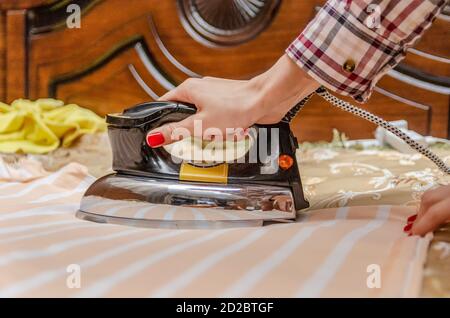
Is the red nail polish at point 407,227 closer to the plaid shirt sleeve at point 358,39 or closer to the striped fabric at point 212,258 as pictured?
the striped fabric at point 212,258

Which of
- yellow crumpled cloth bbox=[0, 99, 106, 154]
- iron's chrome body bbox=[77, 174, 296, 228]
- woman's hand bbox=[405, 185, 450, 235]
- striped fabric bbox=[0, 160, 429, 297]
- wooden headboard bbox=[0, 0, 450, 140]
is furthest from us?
wooden headboard bbox=[0, 0, 450, 140]

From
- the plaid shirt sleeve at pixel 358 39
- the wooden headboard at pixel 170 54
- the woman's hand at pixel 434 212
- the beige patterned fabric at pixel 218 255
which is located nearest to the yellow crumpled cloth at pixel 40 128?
the wooden headboard at pixel 170 54

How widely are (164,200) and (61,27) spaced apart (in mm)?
1245

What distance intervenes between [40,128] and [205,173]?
0.84m

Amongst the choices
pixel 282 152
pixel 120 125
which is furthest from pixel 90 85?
pixel 282 152

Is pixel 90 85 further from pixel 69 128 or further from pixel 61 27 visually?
pixel 69 128

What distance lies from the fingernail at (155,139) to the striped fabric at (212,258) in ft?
0.44

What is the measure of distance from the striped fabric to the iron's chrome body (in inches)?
1.4

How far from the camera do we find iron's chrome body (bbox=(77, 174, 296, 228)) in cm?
71

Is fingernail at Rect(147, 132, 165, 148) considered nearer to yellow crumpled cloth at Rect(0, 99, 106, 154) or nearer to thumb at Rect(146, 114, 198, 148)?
thumb at Rect(146, 114, 198, 148)

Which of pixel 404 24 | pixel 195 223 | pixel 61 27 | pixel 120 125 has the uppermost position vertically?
pixel 61 27

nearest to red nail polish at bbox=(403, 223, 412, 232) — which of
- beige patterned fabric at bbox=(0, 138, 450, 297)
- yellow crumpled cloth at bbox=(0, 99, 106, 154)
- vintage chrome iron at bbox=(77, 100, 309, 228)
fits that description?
beige patterned fabric at bbox=(0, 138, 450, 297)

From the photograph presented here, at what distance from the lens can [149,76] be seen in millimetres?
1736

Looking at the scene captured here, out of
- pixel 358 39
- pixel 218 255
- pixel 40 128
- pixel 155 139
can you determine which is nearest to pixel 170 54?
pixel 40 128
